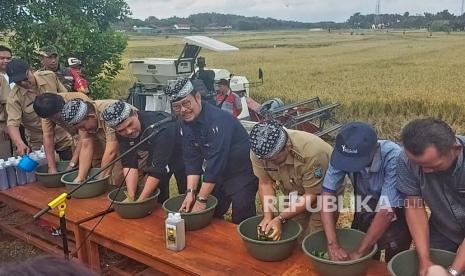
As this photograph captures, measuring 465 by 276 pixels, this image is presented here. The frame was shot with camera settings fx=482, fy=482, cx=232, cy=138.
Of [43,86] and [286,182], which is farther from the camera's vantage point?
[43,86]

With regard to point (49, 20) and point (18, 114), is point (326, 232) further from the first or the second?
point (49, 20)

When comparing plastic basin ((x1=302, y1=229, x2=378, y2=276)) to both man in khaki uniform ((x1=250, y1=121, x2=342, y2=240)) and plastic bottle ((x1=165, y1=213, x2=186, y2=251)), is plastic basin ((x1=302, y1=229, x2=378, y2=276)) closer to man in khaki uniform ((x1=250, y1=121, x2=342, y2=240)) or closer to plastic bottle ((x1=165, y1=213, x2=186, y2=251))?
man in khaki uniform ((x1=250, y1=121, x2=342, y2=240))

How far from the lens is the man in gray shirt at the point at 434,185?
2.06m

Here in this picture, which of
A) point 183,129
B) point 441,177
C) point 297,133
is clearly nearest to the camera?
point 441,177

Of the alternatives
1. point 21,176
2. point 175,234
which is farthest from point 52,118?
point 175,234

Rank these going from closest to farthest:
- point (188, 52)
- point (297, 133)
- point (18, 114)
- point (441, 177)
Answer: point (441, 177) → point (297, 133) → point (18, 114) → point (188, 52)

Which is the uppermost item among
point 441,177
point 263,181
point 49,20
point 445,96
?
point 49,20

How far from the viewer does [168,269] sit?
Answer: 8.43 feet

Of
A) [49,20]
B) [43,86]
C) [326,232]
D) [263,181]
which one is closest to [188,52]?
[49,20]

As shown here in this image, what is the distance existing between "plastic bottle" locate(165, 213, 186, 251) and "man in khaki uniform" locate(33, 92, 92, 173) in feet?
4.37

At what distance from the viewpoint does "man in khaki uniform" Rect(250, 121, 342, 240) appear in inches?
101

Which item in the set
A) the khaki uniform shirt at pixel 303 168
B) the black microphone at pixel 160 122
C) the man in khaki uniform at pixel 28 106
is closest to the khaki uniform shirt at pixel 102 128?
the black microphone at pixel 160 122

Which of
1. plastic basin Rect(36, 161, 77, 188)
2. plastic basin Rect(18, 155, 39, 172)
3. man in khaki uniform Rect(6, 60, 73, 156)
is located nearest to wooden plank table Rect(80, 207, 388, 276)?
plastic basin Rect(36, 161, 77, 188)

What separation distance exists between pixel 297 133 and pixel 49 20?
19.1 ft
